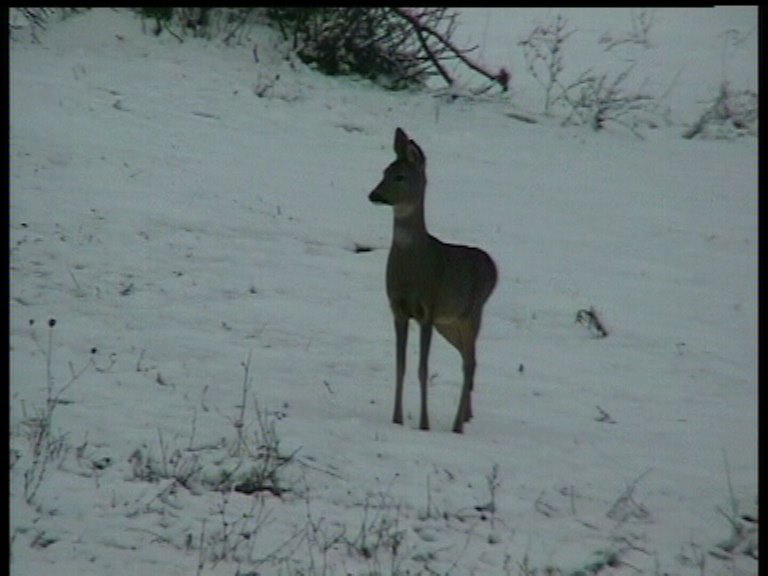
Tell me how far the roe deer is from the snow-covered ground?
0.35 m

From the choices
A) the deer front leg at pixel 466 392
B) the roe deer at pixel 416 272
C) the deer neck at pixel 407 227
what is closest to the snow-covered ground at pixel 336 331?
the deer front leg at pixel 466 392

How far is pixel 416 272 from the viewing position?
653 centimetres

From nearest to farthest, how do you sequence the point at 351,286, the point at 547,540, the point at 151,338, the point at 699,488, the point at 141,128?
the point at 547,540
the point at 699,488
the point at 151,338
the point at 351,286
the point at 141,128

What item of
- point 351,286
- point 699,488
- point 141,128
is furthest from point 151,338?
point 141,128

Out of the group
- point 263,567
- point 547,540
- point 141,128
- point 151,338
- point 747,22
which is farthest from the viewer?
point 747,22

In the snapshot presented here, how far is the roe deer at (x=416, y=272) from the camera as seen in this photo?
652 cm

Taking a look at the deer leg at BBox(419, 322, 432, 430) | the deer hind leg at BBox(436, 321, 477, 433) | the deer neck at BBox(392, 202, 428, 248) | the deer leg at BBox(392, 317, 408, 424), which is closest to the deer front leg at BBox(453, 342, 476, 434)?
the deer hind leg at BBox(436, 321, 477, 433)

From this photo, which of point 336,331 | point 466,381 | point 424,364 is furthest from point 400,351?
point 336,331

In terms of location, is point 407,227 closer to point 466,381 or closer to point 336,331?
point 466,381

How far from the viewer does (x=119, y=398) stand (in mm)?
6324

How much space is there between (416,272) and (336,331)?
1812 mm

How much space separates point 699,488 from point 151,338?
3.45 meters

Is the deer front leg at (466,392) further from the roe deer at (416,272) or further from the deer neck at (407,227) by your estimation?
the deer neck at (407,227)
